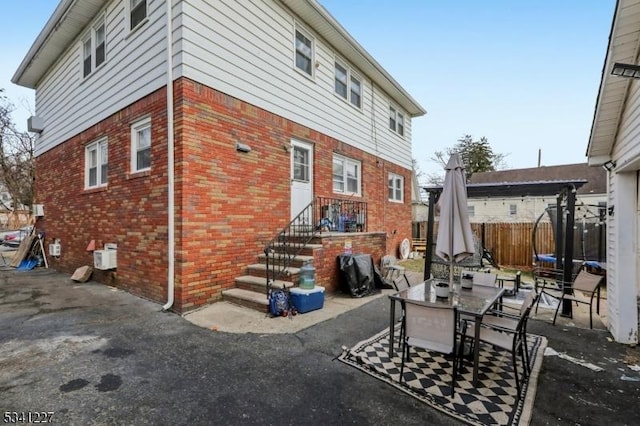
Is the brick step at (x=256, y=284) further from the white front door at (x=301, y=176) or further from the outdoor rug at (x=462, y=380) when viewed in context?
the white front door at (x=301, y=176)

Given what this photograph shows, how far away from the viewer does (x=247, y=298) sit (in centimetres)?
549

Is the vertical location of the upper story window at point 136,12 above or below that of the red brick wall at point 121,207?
above

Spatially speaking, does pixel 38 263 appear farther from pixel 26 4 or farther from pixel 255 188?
pixel 255 188

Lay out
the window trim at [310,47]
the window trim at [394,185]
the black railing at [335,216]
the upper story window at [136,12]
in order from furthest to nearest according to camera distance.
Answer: the window trim at [394,185] < the black railing at [335,216] < the window trim at [310,47] < the upper story window at [136,12]

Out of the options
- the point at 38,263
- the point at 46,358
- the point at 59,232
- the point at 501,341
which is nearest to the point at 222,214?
the point at 46,358

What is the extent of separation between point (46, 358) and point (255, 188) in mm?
4192

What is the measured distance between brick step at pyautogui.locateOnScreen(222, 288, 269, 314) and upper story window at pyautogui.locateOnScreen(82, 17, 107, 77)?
6517 millimetres

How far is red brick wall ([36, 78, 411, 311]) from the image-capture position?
5383mm

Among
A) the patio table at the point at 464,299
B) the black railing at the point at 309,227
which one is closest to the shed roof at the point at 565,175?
the black railing at the point at 309,227

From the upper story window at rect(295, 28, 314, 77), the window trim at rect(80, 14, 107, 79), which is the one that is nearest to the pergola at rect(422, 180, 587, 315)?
the upper story window at rect(295, 28, 314, 77)

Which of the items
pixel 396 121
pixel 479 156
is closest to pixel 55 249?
pixel 396 121

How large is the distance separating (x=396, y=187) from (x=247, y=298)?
9381mm

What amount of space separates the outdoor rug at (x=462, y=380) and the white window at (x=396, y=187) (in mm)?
8880

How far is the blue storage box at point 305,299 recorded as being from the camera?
547 cm
